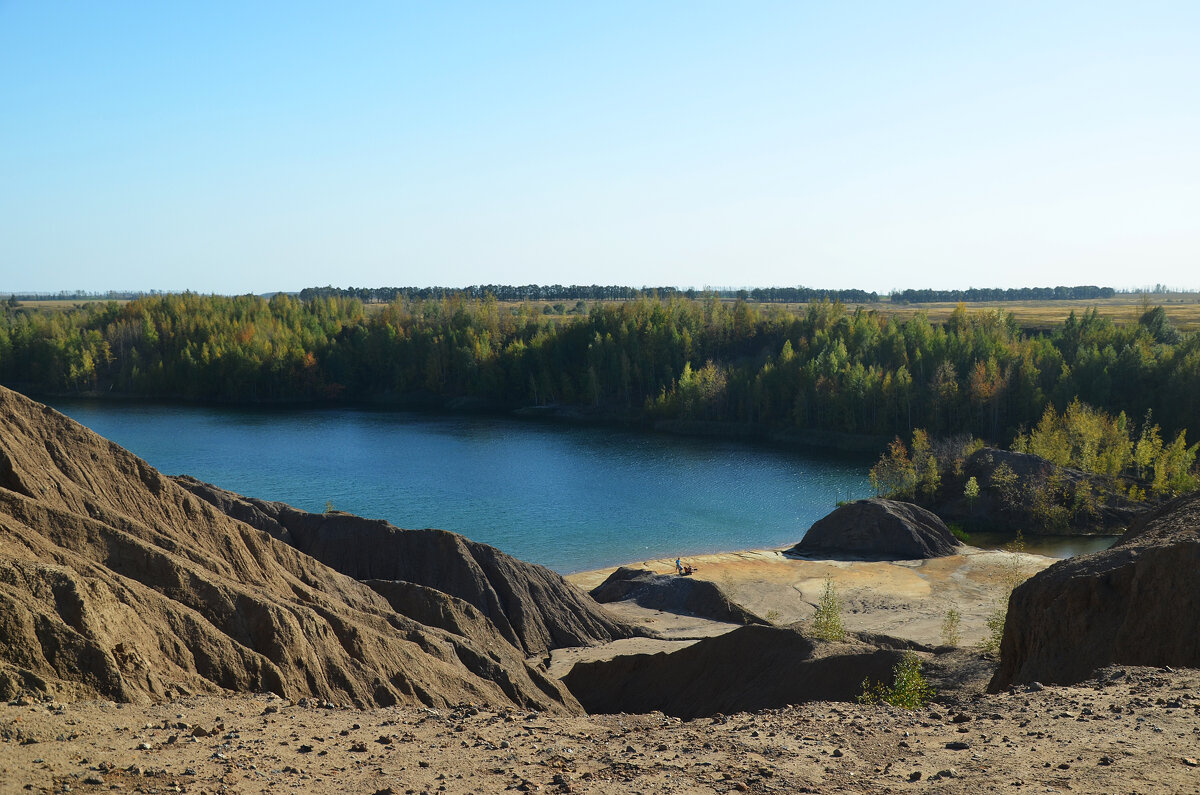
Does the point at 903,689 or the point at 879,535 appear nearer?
the point at 903,689

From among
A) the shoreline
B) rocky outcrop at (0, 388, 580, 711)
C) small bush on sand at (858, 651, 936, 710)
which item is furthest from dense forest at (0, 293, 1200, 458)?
rocky outcrop at (0, 388, 580, 711)

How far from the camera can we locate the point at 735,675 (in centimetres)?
2406

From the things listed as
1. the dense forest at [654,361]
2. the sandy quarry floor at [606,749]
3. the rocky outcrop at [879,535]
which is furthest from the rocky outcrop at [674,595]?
the dense forest at [654,361]

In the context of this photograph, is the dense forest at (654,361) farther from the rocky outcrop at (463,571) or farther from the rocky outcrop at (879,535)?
the rocky outcrop at (463,571)

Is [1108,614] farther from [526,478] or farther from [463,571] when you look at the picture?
[526,478]

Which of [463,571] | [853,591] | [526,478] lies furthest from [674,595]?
[526,478]

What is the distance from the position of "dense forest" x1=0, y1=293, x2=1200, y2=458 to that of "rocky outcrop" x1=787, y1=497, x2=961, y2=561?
1342 inches

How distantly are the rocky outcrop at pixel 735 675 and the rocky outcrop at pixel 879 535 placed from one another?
81.8 feet

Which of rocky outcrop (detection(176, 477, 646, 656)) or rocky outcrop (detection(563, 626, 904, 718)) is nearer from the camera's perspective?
rocky outcrop (detection(563, 626, 904, 718))

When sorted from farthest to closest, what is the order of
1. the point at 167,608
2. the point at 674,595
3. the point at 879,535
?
the point at 879,535 → the point at 674,595 → the point at 167,608

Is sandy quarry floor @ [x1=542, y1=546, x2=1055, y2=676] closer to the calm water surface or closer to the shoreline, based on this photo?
the shoreline

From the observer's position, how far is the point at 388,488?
6519 centimetres

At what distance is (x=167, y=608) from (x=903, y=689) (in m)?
15.3

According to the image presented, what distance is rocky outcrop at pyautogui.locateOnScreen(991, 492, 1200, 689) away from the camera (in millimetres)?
18094
